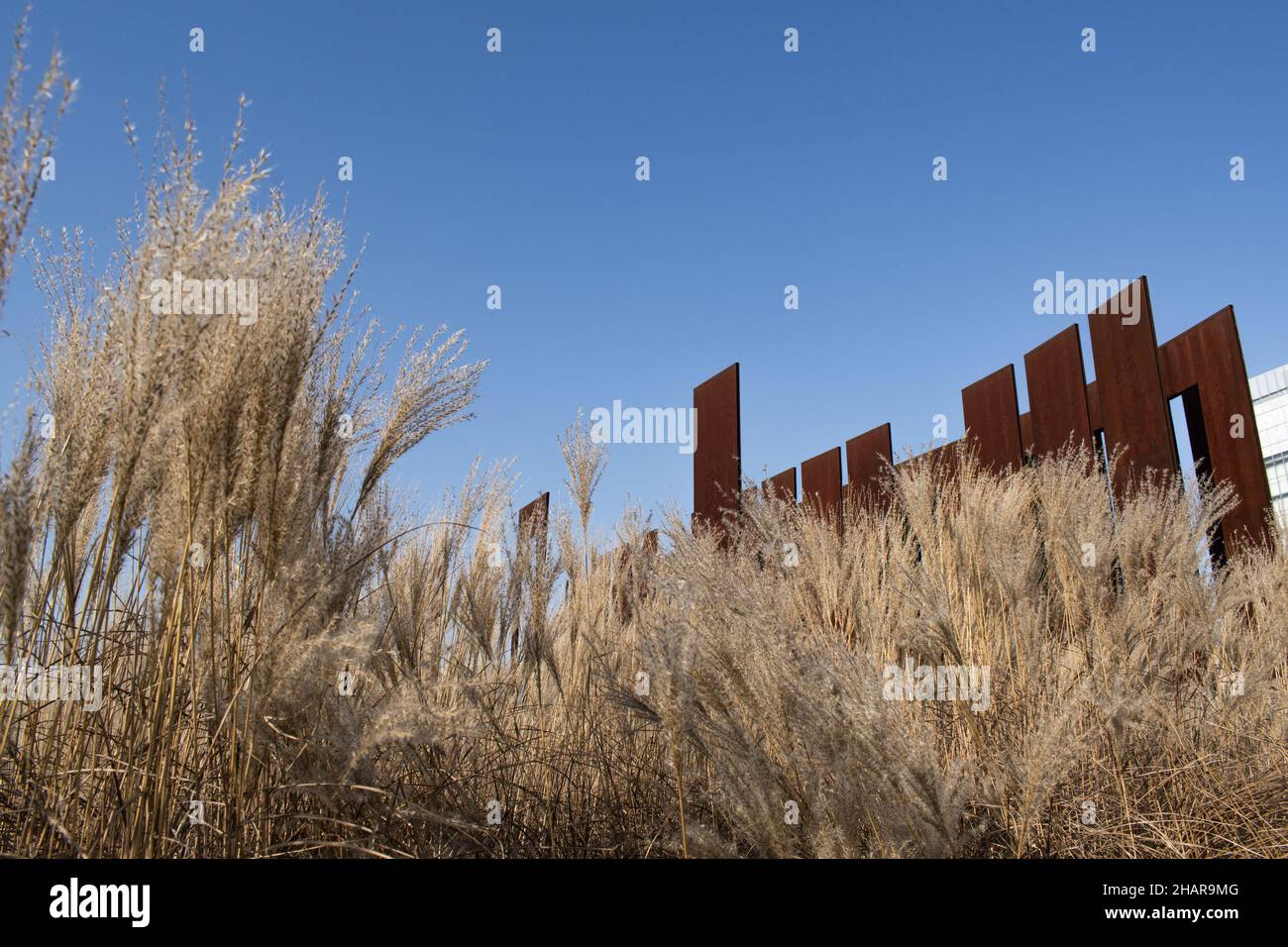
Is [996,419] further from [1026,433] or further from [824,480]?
[824,480]

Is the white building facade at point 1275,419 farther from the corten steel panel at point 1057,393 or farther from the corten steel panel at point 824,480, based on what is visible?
the corten steel panel at point 1057,393

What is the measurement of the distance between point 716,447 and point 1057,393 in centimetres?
197

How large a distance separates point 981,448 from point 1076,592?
97.2 inches

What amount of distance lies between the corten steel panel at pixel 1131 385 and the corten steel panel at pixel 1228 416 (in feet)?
0.53

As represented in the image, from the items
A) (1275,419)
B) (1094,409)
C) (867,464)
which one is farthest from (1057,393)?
(1275,419)

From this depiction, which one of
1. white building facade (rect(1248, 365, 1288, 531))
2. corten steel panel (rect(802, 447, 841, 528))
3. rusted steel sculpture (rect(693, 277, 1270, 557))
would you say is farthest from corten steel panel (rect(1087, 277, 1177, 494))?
white building facade (rect(1248, 365, 1288, 531))

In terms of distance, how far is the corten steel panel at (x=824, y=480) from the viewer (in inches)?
236

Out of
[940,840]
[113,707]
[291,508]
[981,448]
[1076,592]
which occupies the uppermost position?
[981,448]

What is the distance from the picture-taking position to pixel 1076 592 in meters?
2.80

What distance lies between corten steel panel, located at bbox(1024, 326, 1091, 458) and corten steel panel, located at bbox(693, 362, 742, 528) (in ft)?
5.66

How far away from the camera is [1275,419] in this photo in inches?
894

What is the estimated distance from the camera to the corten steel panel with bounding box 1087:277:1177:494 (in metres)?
4.10

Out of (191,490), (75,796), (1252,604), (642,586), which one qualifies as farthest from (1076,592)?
(75,796)

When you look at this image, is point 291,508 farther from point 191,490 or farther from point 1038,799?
point 1038,799
